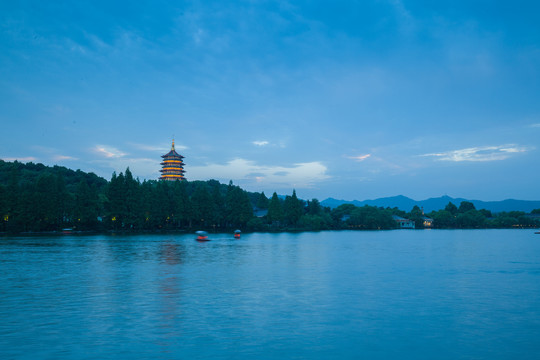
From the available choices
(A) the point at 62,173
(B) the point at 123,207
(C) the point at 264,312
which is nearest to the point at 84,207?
(B) the point at 123,207

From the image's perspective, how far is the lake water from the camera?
1416 cm

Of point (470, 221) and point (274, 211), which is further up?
point (274, 211)

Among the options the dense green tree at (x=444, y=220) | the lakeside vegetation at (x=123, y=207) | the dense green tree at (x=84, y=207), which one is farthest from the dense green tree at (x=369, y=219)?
the dense green tree at (x=84, y=207)

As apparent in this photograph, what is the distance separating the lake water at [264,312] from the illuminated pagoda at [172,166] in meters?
136

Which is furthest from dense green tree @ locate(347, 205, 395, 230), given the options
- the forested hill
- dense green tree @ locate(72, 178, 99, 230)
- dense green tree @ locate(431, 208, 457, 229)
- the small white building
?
dense green tree @ locate(72, 178, 99, 230)

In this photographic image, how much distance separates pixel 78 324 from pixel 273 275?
16671 mm

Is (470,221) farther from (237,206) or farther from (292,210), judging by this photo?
(237,206)

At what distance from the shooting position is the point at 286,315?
1875cm

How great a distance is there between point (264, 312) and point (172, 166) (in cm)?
15748

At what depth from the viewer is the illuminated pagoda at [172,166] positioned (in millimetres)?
169875

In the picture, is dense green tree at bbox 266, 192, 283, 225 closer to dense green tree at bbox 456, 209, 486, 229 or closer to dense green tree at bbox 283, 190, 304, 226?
dense green tree at bbox 283, 190, 304, 226

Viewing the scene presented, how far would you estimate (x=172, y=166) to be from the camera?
17100 cm

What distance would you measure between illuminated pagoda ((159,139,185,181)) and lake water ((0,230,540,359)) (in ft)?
447

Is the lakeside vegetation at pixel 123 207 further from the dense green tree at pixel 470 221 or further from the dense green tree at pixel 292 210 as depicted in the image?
the dense green tree at pixel 470 221
